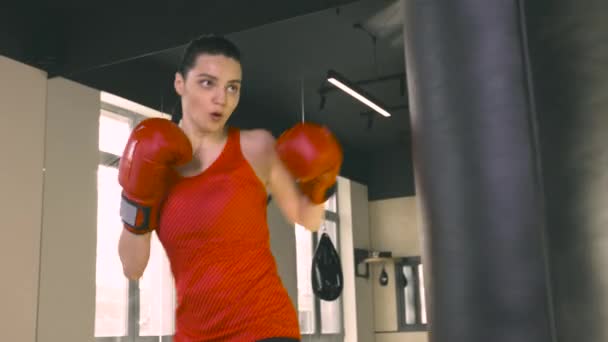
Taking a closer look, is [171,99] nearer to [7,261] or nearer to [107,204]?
[107,204]

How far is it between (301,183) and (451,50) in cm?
80

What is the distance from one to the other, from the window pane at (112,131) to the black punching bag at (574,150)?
201 inches

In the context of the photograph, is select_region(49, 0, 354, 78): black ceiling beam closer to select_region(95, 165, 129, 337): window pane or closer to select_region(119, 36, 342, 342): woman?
select_region(95, 165, 129, 337): window pane

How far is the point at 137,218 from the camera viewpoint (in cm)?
162

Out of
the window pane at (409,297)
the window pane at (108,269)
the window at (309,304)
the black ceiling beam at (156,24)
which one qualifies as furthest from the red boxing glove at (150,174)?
the window pane at (409,297)

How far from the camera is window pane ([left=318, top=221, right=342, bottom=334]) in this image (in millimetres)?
9047

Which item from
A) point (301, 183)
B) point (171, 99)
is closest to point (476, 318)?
point (301, 183)

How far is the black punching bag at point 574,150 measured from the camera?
45.3 inches

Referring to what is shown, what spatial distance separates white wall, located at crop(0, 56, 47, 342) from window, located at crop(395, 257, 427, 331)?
576 centimetres

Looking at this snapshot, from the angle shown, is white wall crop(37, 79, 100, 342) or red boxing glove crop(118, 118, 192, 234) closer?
red boxing glove crop(118, 118, 192, 234)

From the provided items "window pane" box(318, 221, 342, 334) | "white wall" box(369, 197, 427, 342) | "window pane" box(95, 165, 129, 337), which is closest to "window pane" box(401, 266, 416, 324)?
"white wall" box(369, 197, 427, 342)

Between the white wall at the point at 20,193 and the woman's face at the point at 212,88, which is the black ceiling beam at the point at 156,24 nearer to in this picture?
the white wall at the point at 20,193

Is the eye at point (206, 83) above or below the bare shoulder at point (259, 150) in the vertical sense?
above

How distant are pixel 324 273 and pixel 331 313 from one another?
2.18 metres
